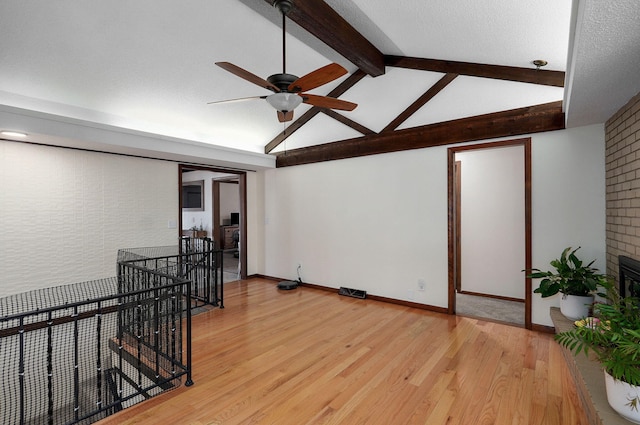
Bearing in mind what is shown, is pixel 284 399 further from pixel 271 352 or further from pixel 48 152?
pixel 48 152

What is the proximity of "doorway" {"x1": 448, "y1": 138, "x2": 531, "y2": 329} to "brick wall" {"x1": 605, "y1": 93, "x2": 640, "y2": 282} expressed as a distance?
154 centimetres

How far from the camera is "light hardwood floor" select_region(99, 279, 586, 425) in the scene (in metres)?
2.12

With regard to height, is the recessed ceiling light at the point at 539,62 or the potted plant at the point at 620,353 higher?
the recessed ceiling light at the point at 539,62

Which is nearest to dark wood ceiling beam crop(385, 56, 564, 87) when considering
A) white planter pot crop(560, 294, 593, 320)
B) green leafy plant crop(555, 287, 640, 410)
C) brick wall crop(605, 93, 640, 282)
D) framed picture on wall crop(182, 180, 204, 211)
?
brick wall crop(605, 93, 640, 282)

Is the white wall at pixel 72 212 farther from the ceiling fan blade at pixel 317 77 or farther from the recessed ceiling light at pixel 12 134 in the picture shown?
the ceiling fan blade at pixel 317 77

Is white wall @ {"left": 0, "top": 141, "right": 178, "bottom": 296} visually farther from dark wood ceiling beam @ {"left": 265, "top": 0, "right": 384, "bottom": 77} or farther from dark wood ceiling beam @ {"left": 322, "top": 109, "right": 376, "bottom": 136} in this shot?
dark wood ceiling beam @ {"left": 265, "top": 0, "right": 384, "bottom": 77}

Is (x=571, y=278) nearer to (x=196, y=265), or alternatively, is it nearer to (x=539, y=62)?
(x=539, y=62)

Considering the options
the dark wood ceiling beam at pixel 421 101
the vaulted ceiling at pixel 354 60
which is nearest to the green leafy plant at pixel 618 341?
the vaulted ceiling at pixel 354 60

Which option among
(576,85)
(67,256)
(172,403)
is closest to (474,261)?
(576,85)

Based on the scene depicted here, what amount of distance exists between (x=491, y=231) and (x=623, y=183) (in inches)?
94.4

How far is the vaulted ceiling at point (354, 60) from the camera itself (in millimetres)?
2219

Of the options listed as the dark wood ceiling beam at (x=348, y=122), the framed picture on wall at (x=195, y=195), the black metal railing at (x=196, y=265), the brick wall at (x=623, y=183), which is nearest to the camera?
the brick wall at (x=623, y=183)

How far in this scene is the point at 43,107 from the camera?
340 cm

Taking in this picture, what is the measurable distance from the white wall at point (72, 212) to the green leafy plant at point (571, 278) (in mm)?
5134
